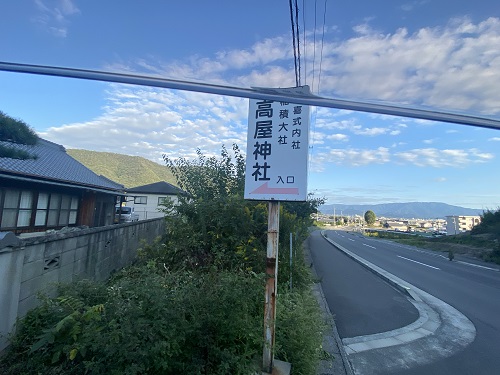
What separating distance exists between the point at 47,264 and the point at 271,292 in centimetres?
331

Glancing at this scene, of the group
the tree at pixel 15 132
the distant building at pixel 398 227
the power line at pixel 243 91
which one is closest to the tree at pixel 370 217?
the distant building at pixel 398 227

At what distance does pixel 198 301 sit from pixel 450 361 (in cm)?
418

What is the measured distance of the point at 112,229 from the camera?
709 centimetres

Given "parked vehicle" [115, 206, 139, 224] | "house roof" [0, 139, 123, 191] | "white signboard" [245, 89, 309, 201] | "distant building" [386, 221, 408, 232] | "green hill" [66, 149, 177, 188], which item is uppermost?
"green hill" [66, 149, 177, 188]

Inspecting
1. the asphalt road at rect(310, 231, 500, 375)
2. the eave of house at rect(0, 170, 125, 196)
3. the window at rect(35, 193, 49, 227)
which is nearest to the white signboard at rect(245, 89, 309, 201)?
the asphalt road at rect(310, 231, 500, 375)

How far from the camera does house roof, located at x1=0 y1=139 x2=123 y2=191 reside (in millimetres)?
10970

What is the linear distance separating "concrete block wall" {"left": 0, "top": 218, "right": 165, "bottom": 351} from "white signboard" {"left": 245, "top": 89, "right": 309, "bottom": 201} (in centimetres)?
254

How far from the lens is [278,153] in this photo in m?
3.25

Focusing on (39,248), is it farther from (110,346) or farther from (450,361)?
(450,361)

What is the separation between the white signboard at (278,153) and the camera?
314 cm

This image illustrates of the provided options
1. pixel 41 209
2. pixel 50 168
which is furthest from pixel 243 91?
pixel 50 168

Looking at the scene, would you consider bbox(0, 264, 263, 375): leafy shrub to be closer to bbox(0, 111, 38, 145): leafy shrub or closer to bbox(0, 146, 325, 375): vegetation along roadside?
bbox(0, 146, 325, 375): vegetation along roadside

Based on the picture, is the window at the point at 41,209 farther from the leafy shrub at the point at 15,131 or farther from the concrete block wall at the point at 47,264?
the leafy shrub at the point at 15,131

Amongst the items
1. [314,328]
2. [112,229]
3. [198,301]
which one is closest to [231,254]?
[314,328]
